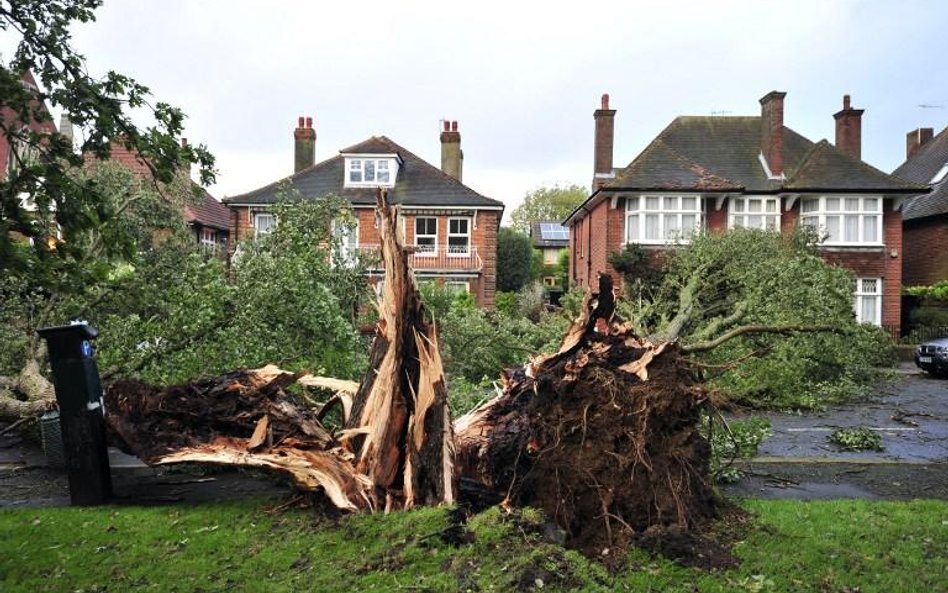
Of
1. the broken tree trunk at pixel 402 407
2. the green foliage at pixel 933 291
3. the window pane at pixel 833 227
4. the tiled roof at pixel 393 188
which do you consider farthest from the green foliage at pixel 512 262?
the broken tree trunk at pixel 402 407

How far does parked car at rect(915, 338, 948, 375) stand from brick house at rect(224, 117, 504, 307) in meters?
15.4

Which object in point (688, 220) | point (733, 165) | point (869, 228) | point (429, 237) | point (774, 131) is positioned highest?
point (774, 131)

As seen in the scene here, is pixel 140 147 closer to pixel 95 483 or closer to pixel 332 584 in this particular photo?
pixel 95 483

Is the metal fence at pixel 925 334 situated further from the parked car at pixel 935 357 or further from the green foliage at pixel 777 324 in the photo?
the green foliage at pixel 777 324

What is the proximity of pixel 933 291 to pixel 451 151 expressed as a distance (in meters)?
19.3

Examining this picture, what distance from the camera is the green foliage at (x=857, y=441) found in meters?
8.27

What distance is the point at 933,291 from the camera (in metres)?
23.5

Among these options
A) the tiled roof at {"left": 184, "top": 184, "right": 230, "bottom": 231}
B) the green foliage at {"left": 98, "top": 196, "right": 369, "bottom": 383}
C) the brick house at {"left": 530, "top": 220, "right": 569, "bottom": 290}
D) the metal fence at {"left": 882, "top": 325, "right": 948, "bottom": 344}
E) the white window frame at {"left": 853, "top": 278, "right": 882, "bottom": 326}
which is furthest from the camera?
the brick house at {"left": 530, "top": 220, "right": 569, "bottom": 290}

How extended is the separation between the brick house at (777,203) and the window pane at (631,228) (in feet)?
0.11

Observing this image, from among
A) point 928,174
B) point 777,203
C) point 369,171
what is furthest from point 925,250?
point 369,171

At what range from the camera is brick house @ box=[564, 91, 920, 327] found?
24.6 m

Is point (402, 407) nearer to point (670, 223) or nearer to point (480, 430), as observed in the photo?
point (480, 430)

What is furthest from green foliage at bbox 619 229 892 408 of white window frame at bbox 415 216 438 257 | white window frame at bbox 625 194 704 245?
white window frame at bbox 415 216 438 257

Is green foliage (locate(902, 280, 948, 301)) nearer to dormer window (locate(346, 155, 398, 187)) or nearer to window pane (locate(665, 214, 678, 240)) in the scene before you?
window pane (locate(665, 214, 678, 240))
